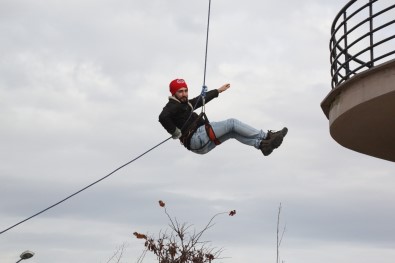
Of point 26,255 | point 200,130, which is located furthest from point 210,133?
point 26,255

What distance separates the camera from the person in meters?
10.6

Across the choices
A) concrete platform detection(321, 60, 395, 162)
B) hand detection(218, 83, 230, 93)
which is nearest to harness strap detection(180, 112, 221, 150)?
hand detection(218, 83, 230, 93)

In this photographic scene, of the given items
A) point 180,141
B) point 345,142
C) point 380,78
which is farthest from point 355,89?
point 180,141

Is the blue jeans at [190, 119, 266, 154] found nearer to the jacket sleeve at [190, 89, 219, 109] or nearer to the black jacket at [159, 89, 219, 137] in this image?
the black jacket at [159, 89, 219, 137]

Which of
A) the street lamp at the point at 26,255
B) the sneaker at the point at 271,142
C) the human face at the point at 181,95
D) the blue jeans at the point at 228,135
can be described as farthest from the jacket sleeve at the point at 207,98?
the street lamp at the point at 26,255

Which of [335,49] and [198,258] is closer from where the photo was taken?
[335,49]

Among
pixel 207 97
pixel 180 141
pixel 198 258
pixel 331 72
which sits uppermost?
pixel 331 72

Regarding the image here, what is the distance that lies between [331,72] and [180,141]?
2872 millimetres

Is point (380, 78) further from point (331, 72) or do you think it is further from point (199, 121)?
point (199, 121)

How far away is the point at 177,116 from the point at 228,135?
0.84 m

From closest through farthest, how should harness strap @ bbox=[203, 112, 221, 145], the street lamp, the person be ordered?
the person
harness strap @ bbox=[203, 112, 221, 145]
the street lamp

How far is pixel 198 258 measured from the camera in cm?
1345

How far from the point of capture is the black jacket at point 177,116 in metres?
10.6

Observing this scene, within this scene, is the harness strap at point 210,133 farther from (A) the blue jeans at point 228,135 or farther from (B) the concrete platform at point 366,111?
(B) the concrete platform at point 366,111
